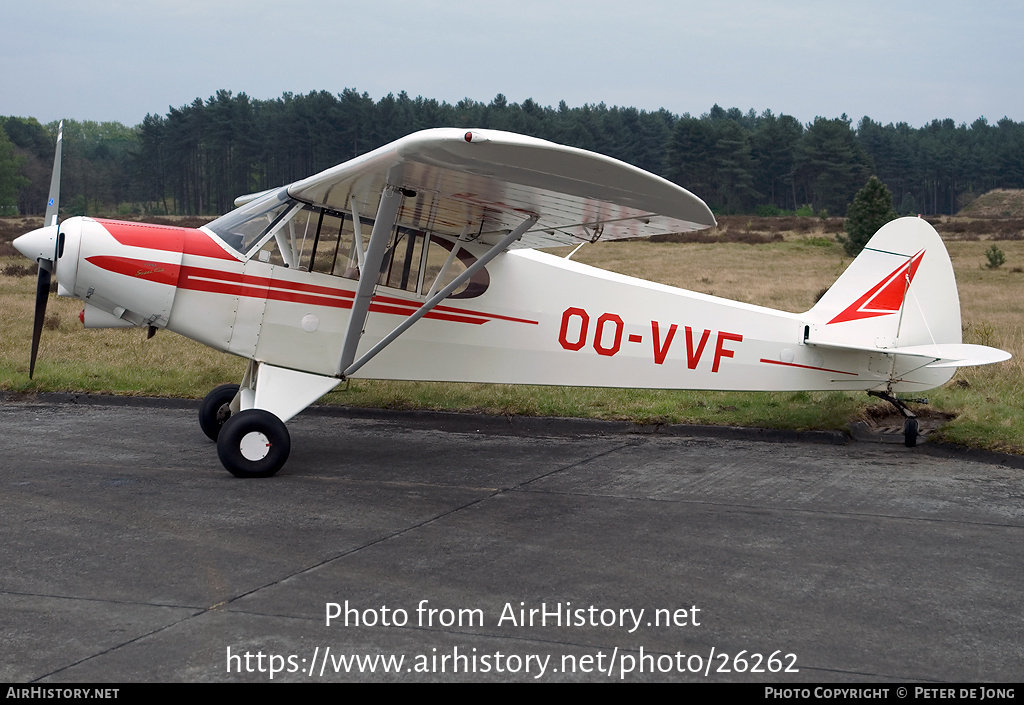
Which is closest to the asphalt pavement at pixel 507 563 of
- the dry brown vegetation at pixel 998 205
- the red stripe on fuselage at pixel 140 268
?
the red stripe on fuselage at pixel 140 268

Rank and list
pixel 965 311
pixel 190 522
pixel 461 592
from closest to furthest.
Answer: pixel 461 592, pixel 190 522, pixel 965 311

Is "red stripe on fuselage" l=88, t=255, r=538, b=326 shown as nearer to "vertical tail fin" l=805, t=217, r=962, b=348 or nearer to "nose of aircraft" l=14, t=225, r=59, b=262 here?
"nose of aircraft" l=14, t=225, r=59, b=262

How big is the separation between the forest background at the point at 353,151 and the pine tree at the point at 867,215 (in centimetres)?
3929

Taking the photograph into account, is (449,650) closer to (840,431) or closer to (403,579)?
(403,579)

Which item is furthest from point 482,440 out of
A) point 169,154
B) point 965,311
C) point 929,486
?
point 169,154

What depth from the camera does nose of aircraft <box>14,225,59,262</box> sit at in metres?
7.75

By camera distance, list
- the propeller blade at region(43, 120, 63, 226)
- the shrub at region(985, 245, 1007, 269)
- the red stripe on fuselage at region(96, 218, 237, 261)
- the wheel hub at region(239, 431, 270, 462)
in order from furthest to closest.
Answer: the shrub at region(985, 245, 1007, 269)
the propeller blade at region(43, 120, 63, 226)
the red stripe on fuselage at region(96, 218, 237, 261)
the wheel hub at region(239, 431, 270, 462)

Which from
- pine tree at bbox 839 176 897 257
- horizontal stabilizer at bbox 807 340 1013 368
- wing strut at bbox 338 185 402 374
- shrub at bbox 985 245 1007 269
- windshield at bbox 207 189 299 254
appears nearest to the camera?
wing strut at bbox 338 185 402 374

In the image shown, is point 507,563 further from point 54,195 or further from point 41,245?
point 54,195

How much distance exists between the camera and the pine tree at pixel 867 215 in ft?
107

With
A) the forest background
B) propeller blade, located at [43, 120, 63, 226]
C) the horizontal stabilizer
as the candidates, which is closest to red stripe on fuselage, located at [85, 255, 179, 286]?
propeller blade, located at [43, 120, 63, 226]

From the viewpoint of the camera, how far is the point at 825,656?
13.5 feet

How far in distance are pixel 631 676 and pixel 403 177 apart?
14.3 ft

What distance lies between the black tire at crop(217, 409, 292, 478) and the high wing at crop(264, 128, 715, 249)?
2.00 metres
